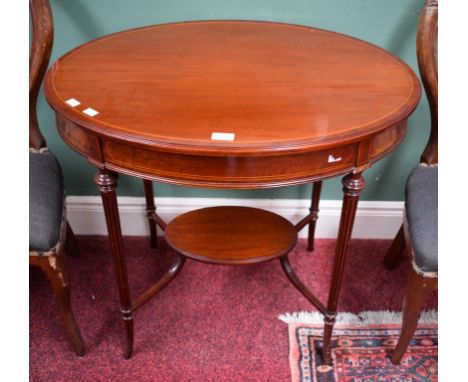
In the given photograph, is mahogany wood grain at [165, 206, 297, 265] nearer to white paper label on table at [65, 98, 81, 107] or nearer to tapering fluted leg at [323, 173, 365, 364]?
tapering fluted leg at [323, 173, 365, 364]

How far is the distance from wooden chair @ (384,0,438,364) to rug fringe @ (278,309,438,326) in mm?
157

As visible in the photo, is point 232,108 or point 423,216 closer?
point 232,108

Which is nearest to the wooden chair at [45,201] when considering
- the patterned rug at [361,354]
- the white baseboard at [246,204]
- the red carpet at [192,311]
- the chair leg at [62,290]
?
the chair leg at [62,290]

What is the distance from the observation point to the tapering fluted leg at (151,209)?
1.59 m

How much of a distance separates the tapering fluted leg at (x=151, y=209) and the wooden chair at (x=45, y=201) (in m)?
0.35

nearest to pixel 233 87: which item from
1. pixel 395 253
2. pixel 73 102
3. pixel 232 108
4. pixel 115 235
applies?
pixel 232 108

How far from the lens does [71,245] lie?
5.39 feet

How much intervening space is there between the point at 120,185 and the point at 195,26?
2.05 ft

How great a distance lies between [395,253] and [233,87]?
2.89ft

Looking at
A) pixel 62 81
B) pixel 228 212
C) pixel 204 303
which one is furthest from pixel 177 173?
pixel 204 303

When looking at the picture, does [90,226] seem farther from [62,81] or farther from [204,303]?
[62,81]

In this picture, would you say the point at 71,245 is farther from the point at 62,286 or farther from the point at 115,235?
the point at 115,235

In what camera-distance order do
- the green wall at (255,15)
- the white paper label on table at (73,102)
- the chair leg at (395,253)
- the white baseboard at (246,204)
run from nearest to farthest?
1. the white paper label on table at (73,102)
2. the green wall at (255,15)
3. the chair leg at (395,253)
4. the white baseboard at (246,204)

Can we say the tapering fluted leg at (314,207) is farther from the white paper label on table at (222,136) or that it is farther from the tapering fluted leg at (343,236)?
the white paper label on table at (222,136)
